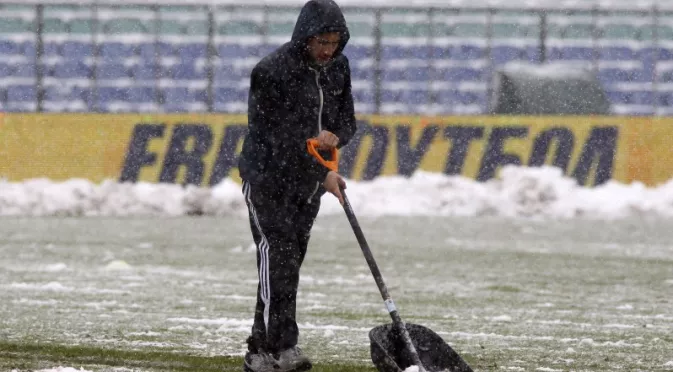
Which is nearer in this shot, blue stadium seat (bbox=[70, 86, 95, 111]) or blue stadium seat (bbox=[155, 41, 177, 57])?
blue stadium seat (bbox=[70, 86, 95, 111])

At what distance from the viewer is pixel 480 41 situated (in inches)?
802

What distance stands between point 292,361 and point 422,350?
57 cm

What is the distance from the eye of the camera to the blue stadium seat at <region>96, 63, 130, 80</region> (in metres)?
20.0

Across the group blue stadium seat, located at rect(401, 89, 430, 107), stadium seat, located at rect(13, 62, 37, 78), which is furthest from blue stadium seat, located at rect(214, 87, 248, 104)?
stadium seat, located at rect(13, 62, 37, 78)

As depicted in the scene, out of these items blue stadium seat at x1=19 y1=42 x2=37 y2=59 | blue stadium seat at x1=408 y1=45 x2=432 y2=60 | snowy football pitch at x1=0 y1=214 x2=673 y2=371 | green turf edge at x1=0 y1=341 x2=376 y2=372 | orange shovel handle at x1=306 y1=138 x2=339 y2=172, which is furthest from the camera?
blue stadium seat at x1=408 y1=45 x2=432 y2=60

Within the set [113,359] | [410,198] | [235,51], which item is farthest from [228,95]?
[113,359]

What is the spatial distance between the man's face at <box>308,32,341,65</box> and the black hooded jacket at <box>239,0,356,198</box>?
0.11 ft

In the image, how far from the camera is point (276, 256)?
657cm

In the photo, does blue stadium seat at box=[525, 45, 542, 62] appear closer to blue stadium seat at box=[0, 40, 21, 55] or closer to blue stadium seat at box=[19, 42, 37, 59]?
blue stadium seat at box=[19, 42, 37, 59]

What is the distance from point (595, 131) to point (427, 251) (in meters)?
5.76

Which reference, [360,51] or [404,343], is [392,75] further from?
[404,343]

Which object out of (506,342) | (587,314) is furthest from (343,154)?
(506,342)

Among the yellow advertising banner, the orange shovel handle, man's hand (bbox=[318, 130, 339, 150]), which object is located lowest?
the yellow advertising banner

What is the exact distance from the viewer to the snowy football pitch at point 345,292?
292 inches
